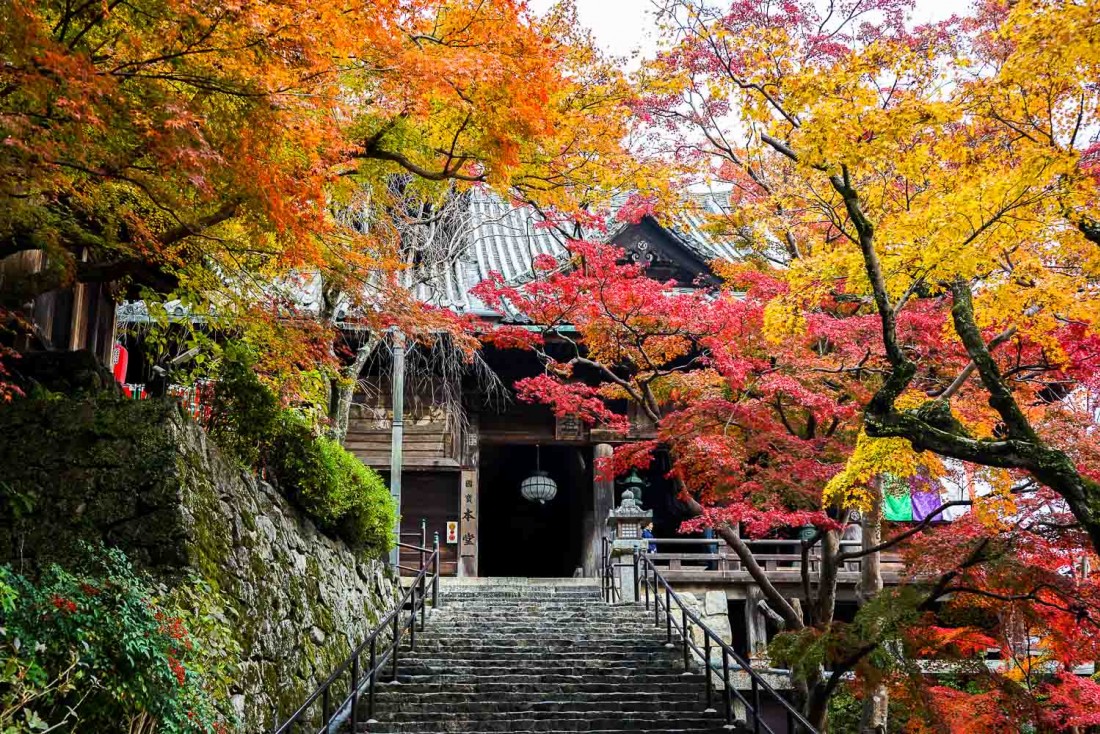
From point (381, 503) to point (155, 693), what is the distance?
24.7 feet

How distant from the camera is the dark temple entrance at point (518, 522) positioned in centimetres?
2522

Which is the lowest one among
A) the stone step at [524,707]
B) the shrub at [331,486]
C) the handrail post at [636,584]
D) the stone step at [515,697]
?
the stone step at [524,707]

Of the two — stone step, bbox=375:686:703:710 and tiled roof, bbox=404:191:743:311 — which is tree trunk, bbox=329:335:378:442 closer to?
stone step, bbox=375:686:703:710

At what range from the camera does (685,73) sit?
1174 centimetres

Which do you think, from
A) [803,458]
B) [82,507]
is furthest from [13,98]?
[803,458]

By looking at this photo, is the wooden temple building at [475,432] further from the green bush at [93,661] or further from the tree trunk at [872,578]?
the green bush at [93,661]

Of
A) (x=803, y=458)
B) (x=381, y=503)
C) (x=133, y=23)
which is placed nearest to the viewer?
(x=133, y=23)

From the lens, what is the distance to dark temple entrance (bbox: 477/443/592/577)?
993 inches

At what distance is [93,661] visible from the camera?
6328mm

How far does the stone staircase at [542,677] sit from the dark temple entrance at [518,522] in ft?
31.5

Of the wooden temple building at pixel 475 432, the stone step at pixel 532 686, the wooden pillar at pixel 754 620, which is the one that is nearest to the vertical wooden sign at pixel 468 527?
the wooden temple building at pixel 475 432

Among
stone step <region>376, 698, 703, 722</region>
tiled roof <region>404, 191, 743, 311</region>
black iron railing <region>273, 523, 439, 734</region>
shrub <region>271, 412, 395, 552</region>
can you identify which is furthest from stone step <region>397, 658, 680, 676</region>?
tiled roof <region>404, 191, 743, 311</region>

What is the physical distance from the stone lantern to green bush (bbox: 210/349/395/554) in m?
4.09

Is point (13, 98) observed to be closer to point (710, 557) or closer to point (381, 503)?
point (381, 503)
